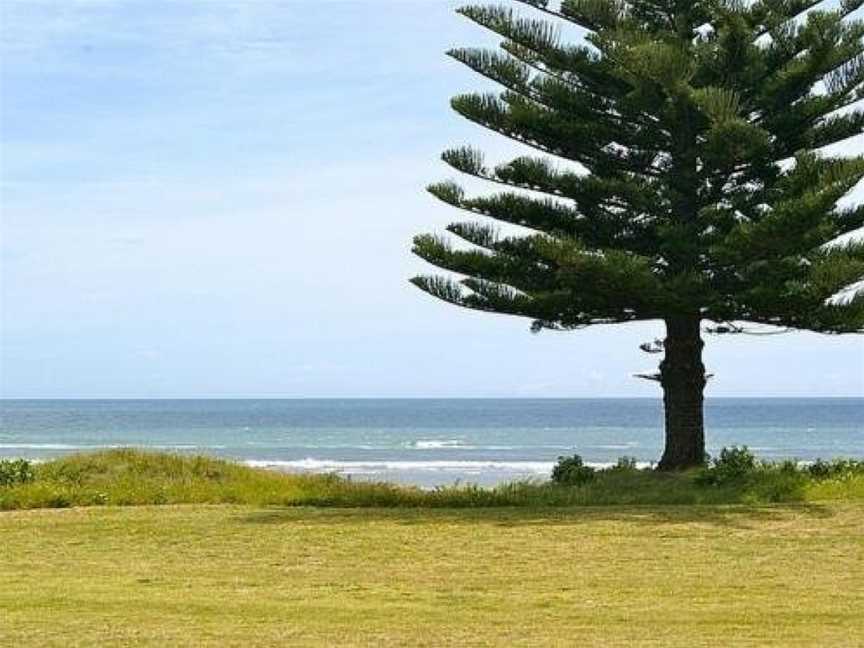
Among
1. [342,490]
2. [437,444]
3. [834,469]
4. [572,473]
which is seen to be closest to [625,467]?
[572,473]

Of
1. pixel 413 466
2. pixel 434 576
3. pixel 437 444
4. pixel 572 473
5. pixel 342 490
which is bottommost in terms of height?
pixel 434 576

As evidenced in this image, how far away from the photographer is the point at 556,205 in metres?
17.7

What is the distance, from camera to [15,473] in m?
16.0

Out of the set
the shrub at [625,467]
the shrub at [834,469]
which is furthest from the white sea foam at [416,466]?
the shrub at [834,469]

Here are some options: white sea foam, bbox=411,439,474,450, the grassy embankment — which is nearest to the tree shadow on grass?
the grassy embankment

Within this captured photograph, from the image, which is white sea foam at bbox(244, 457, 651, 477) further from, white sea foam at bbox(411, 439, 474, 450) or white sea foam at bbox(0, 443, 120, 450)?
white sea foam at bbox(0, 443, 120, 450)

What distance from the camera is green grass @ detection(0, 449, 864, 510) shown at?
48.5 ft

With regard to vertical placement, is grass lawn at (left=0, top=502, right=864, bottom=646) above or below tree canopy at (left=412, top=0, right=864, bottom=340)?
below

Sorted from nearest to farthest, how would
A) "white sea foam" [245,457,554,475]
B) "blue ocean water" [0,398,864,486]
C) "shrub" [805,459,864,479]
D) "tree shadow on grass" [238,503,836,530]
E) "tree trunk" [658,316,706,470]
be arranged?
"tree shadow on grass" [238,503,836,530], "shrub" [805,459,864,479], "tree trunk" [658,316,706,470], "white sea foam" [245,457,554,475], "blue ocean water" [0,398,864,486]

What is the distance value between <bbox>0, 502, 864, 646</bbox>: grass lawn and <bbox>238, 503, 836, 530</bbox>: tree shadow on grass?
0.13 feet

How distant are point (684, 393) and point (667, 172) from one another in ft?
9.14

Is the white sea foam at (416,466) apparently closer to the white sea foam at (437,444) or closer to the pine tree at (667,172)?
the white sea foam at (437,444)

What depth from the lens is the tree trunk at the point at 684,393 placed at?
17.5 meters

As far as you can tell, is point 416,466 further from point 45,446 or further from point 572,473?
point 572,473
